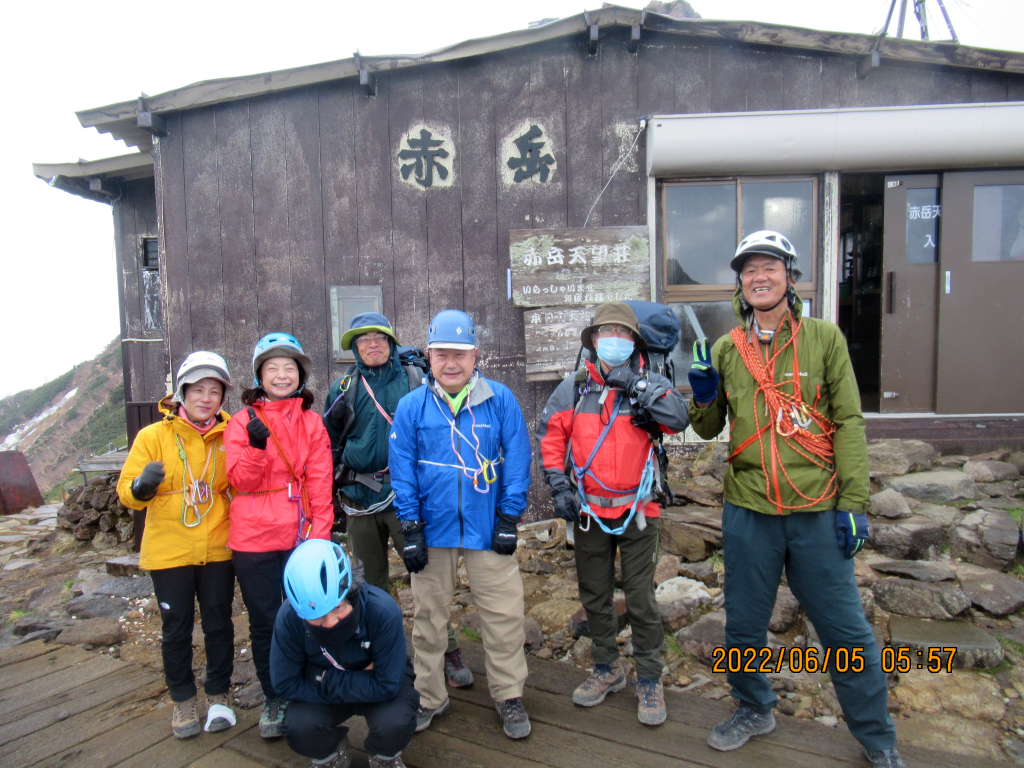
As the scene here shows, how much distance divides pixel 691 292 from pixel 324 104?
3.77 meters

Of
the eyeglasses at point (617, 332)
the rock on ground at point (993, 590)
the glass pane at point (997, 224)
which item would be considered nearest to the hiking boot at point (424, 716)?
the eyeglasses at point (617, 332)

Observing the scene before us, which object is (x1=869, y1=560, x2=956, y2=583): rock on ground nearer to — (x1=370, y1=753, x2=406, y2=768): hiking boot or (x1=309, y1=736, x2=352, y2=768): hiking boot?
(x1=370, y1=753, x2=406, y2=768): hiking boot

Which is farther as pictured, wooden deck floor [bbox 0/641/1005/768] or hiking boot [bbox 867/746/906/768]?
wooden deck floor [bbox 0/641/1005/768]

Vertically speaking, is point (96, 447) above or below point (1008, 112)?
below

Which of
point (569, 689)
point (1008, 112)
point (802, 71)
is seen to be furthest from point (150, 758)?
point (1008, 112)

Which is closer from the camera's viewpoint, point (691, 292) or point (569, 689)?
point (569, 689)

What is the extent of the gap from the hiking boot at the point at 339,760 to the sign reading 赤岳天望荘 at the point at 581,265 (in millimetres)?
3641

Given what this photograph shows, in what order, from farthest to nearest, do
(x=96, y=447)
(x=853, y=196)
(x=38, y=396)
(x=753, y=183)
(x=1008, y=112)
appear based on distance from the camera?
1. (x=38, y=396)
2. (x=96, y=447)
3. (x=853, y=196)
4. (x=753, y=183)
5. (x=1008, y=112)

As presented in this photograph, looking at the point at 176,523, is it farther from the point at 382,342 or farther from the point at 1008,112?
the point at 1008,112

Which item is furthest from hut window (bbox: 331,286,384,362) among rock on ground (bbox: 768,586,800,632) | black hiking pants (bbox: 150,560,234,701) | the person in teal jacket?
rock on ground (bbox: 768,586,800,632)

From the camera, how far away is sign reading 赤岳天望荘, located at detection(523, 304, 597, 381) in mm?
5219

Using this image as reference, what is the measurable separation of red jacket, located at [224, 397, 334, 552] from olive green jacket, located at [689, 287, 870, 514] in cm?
196

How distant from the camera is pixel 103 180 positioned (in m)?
8.02

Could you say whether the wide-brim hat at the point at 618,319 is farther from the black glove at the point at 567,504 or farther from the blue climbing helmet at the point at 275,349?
the blue climbing helmet at the point at 275,349
